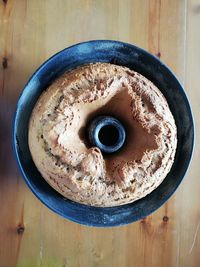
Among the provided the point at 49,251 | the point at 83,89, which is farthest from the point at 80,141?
the point at 49,251

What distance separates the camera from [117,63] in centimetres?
92

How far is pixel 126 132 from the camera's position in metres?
0.86

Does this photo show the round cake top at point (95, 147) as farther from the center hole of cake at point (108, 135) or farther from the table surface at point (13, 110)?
the table surface at point (13, 110)

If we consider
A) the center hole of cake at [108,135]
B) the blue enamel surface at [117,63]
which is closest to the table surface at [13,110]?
the blue enamel surface at [117,63]

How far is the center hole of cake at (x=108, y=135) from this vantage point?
0.84 m

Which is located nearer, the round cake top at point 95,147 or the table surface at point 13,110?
the round cake top at point 95,147

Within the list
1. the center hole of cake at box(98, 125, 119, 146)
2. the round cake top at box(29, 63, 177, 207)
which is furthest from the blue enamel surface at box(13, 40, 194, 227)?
the center hole of cake at box(98, 125, 119, 146)

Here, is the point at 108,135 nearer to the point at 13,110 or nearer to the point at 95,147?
the point at 95,147

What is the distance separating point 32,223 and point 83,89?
1.23 feet

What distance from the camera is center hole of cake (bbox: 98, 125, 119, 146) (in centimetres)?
84

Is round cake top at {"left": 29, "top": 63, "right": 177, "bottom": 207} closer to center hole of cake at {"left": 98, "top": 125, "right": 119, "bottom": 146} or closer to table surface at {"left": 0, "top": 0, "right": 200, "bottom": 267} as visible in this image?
center hole of cake at {"left": 98, "top": 125, "right": 119, "bottom": 146}

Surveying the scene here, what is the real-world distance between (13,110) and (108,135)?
0.26 meters

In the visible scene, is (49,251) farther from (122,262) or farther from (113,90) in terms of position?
(113,90)

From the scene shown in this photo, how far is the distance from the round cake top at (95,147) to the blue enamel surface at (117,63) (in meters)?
0.05
